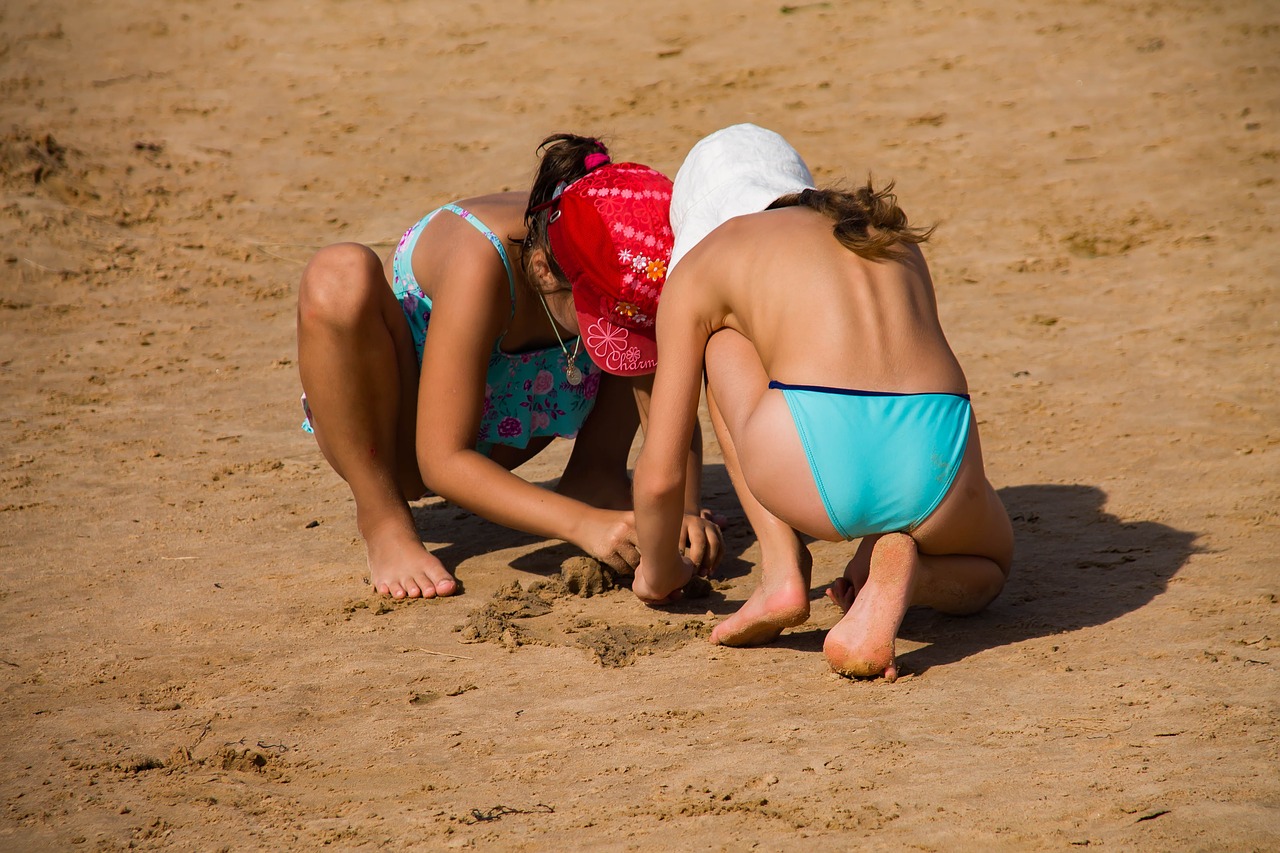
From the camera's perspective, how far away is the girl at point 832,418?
7.31ft

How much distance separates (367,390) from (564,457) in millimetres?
1159

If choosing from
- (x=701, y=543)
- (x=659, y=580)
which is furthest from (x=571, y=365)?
(x=659, y=580)

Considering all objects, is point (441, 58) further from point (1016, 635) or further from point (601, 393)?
point (1016, 635)

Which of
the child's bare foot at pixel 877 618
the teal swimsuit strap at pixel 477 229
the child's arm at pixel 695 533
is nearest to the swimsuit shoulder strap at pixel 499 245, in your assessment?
the teal swimsuit strap at pixel 477 229

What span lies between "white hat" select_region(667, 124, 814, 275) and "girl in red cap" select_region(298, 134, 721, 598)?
0.09 metres

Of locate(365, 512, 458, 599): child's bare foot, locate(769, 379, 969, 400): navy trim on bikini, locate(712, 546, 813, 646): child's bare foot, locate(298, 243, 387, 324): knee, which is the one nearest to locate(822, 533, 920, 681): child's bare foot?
locate(712, 546, 813, 646): child's bare foot

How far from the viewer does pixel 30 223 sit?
5691 millimetres

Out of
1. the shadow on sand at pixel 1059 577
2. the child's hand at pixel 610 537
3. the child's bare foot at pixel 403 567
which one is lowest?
the shadow on sand at pixel 1059 577

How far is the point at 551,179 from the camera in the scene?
9.50 feet

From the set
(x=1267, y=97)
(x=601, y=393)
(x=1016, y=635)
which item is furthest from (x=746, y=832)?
(x=1267, y=97)

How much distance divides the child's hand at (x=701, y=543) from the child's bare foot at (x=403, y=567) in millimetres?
568

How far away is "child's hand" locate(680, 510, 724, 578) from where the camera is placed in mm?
2787

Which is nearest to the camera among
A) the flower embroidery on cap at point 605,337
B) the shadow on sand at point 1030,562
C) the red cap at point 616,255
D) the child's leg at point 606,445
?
the shadow on sand at point 1030,562

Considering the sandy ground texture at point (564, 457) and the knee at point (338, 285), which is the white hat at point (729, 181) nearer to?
the knee at point (338, 285)
